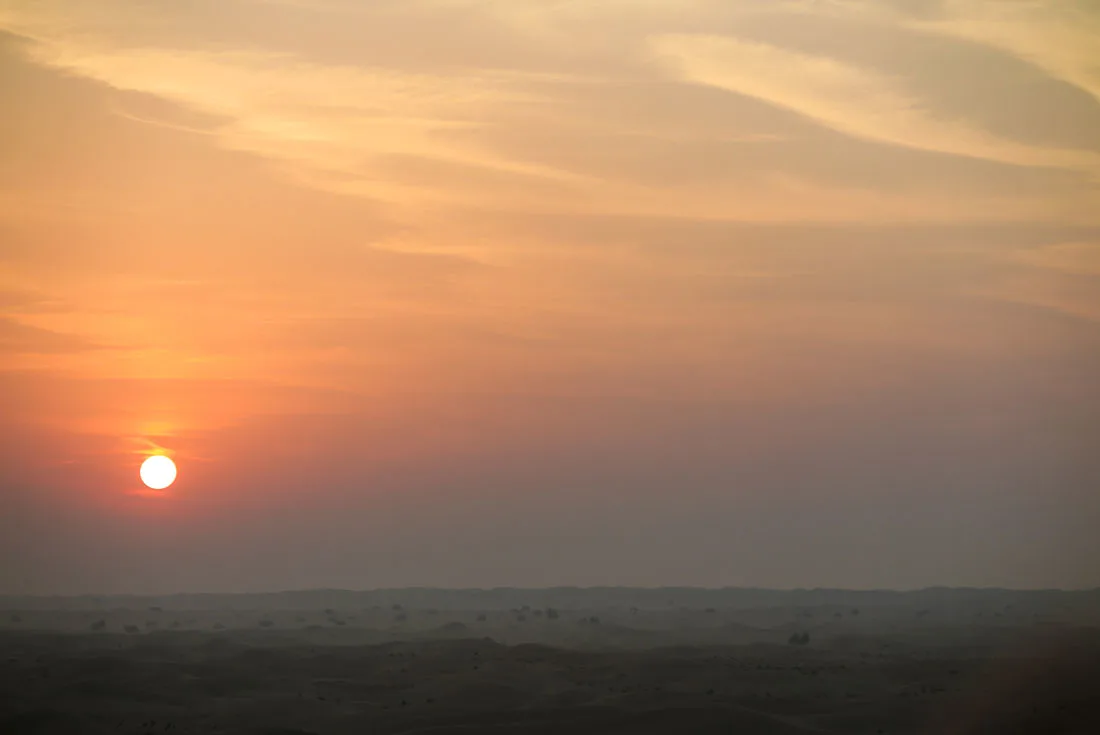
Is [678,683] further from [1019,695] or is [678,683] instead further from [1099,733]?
[1099,733]

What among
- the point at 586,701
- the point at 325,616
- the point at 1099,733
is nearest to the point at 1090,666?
the point at 1099,733

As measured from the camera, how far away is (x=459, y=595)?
318 feet

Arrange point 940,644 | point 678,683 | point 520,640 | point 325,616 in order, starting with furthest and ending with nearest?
point 325,616 → point 520,640 → point 940,644 → point 678,683

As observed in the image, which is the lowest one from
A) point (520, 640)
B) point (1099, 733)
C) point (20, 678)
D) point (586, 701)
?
point (1099, 733)

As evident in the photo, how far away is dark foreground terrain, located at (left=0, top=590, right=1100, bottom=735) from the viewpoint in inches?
1061

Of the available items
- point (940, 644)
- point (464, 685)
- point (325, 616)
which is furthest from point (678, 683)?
point (325, 616)

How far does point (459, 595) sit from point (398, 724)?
70617 millimetres

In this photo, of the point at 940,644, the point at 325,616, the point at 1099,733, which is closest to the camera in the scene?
the point at 1099,733

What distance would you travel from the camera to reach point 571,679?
32125 millimetres

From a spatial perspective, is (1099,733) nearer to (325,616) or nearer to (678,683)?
(678,683)

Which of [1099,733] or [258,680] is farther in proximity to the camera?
[258,680]

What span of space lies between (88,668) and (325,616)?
33106mm

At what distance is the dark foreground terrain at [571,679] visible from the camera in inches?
1061

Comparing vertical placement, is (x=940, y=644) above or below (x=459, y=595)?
below
